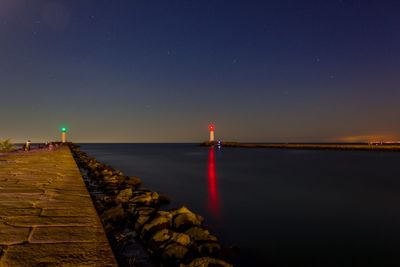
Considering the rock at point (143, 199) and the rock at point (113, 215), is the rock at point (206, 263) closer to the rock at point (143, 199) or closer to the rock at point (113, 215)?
the rock at point (113, 215)

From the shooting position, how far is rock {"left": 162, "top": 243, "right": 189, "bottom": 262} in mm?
4898

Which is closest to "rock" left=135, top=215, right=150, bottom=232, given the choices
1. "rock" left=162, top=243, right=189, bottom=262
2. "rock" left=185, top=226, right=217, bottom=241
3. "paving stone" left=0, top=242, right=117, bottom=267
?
"rock" left=185, top=226, right=217, bottom=241

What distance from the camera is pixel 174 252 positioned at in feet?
16.3

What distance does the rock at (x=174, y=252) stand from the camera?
4898 millimetres

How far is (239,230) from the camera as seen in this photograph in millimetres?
8430

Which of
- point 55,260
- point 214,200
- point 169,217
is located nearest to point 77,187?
point 169,217

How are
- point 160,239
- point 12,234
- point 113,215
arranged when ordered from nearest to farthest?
point 12,234 → point 160,239 → point 113,215

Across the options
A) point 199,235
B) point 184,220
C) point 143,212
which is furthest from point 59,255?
point 143,212

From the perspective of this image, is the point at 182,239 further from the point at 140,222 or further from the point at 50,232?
the point at 50,232

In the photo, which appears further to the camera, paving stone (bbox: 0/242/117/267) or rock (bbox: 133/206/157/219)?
rock (bbox: 133/206/157/219)

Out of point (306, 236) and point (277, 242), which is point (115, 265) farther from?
point (306, 236)

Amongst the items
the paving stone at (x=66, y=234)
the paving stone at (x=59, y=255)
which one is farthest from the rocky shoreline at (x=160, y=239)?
the paving stone at (x=59, y=255)

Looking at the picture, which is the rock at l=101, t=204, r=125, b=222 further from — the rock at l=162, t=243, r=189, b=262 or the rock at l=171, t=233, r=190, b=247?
the rock at l=162, t=243, r=189, b=262

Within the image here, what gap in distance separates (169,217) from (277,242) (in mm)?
2653
